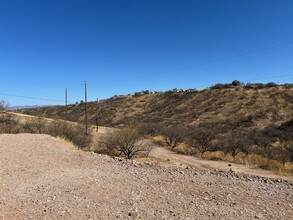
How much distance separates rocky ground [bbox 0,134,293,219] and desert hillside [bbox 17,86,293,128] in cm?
3298

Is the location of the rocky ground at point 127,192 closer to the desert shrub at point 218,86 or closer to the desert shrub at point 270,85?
the desert shrub at point 270,85

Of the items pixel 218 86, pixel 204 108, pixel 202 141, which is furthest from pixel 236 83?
pixel 202 141

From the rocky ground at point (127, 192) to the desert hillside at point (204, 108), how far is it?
3298cm

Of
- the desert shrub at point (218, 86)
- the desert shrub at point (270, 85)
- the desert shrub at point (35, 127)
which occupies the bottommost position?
the desert shrub at point (35, 127)

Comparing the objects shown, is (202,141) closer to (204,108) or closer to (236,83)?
(204,108)

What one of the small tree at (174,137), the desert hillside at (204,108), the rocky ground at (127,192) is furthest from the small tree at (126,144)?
the desert hillside at (204,108)

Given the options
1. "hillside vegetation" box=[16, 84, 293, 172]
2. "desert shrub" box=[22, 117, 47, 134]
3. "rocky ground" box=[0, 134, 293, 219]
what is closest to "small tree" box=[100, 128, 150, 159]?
"hillside vegetation" box=[16, 84, 293, 172]

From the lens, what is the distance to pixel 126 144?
70.3 ft

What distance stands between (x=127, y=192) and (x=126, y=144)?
11710mm

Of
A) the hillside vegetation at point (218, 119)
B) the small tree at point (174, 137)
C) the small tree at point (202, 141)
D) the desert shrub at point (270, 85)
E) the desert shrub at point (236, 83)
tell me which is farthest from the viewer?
the desert shrub at point (236, 83)

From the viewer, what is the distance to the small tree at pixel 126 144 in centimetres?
2140

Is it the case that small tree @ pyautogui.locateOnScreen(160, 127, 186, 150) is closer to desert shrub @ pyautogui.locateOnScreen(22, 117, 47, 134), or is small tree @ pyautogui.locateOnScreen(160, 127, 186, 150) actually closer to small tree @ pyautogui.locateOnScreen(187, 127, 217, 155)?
small tree @ pyautogui.locateOnScreen(187, 127, 217, 155)

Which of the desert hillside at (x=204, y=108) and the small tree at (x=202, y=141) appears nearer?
the small tree at (x=202, y=141)

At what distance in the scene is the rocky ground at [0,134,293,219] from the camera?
798cm
